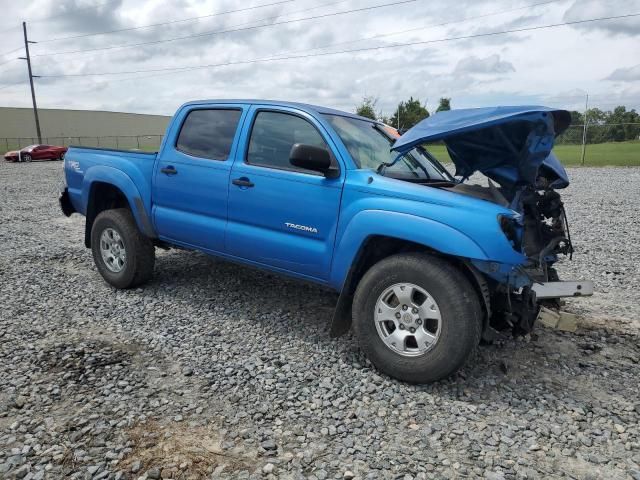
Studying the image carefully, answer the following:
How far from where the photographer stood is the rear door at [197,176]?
179 inches

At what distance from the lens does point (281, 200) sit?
4.07 metres

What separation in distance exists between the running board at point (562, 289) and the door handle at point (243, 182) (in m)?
2.38

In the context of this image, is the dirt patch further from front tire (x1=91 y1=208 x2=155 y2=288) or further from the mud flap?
front tire (x1=91 y1=208 x2=155 y2=288)

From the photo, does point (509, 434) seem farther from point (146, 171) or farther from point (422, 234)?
point (146, 171)

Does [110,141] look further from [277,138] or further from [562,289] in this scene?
[562,289]

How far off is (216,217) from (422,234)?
80.4 inches

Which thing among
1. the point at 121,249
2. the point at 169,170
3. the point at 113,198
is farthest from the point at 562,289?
the point at 113,198

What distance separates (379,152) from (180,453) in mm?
2799

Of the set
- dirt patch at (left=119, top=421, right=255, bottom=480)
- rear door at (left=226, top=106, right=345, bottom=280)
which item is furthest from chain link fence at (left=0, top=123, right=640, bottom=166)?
dirt patch at (left=119, top=421, right=255, bottom=480)

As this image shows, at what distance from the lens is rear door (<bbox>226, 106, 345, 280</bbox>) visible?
153 inches

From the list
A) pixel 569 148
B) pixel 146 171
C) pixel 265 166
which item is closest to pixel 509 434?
pixel 265 166

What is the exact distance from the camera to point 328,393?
341 centimetres

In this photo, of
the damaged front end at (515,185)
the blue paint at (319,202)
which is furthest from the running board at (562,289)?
the blue paint at (319,202)

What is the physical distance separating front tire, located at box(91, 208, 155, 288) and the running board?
12.6 ft
